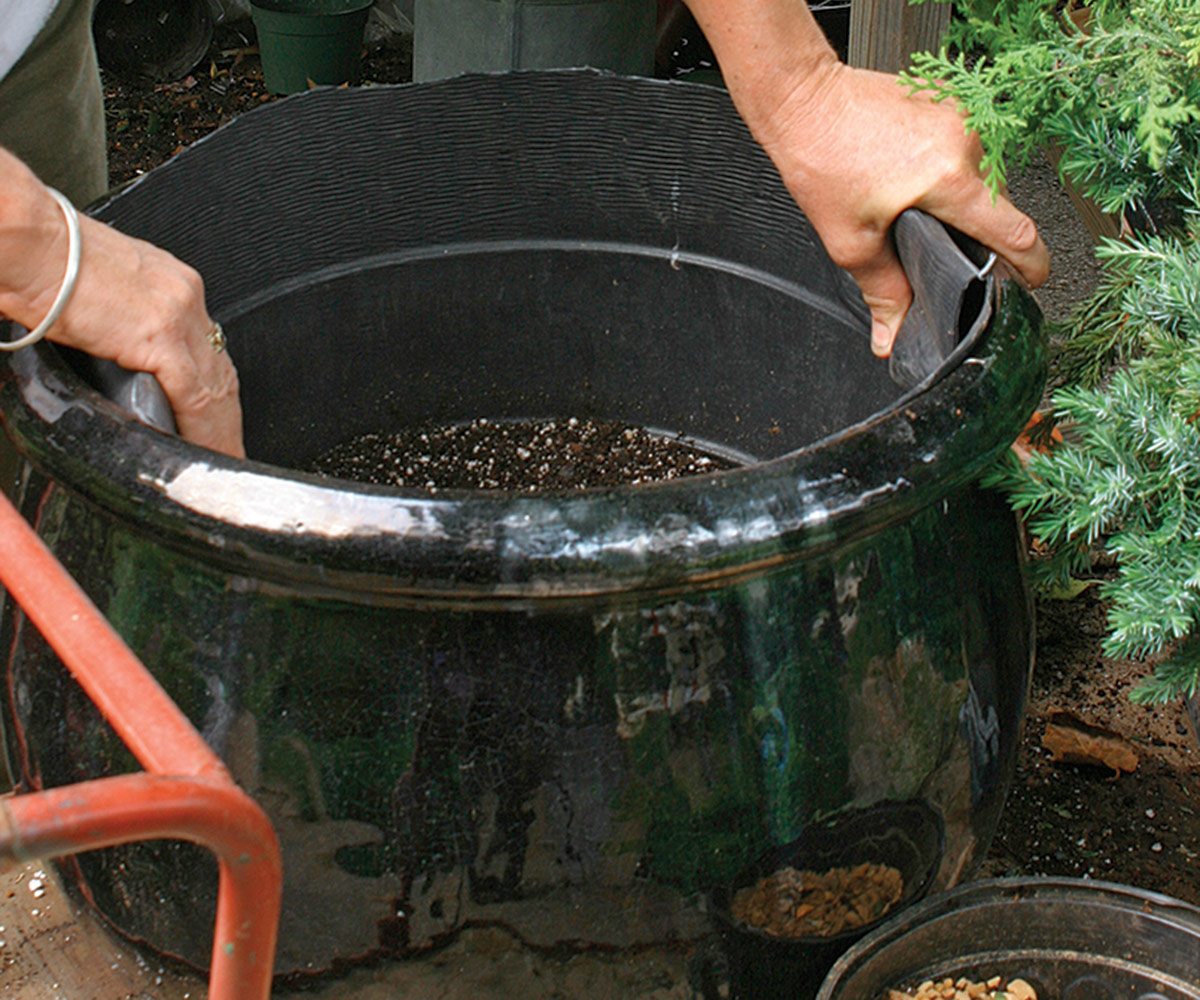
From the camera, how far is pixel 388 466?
2086 mm

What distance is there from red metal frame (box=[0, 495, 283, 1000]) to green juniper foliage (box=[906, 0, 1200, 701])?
2.47ft

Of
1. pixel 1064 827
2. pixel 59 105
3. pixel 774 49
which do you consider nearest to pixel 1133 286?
pixel 774 49

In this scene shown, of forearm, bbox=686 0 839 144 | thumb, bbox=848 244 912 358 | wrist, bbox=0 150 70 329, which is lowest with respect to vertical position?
thumb, bbox=848 244 912 358

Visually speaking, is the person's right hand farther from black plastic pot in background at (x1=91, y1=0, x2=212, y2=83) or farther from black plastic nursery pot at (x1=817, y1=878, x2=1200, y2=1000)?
black plastic pot in background at (x1=91, y1=0, x2=212, y2=83)

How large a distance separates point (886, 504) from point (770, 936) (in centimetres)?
41

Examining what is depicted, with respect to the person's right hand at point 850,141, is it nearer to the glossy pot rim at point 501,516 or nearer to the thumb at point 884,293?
the thumb at point 884,293

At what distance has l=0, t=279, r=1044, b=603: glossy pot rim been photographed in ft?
2.98

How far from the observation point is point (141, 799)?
1.92 ft

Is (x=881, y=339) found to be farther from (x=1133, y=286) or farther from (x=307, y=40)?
(x=307, y=40)

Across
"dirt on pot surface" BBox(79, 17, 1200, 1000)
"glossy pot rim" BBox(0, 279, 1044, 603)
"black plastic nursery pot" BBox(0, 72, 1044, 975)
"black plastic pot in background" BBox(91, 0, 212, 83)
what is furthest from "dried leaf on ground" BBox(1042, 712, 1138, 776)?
"black plastic pot in background" BBox(91, 0, 212, 83)

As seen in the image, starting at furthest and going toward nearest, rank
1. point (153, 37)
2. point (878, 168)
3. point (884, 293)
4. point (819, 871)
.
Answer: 1. point (153, 37)
2. point (884, 293)
3. point (878, 168)
4. point (819, 871)

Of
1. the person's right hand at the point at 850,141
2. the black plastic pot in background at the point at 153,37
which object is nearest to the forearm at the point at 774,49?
the person's right hand at the point at 850,141

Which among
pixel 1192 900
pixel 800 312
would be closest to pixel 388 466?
pixel 800 312

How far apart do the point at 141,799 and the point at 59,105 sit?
153cm
